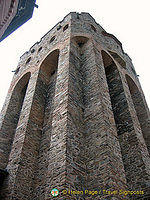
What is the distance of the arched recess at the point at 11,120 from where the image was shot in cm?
903

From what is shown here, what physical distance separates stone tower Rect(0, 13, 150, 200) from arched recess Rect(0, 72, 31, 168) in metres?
0.05

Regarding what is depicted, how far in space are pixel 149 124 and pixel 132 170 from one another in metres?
3.86

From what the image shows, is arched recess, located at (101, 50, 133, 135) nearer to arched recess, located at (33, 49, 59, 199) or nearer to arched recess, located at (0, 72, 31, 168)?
arched recess, located at (33, 49, 59, 199)

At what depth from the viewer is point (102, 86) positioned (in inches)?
310

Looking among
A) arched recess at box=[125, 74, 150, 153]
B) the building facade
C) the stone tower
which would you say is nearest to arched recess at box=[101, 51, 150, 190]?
the stone tower

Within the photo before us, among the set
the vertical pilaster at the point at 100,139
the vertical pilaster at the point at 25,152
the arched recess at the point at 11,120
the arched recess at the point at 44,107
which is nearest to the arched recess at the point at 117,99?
the vertical pilaster at the point at 100,139

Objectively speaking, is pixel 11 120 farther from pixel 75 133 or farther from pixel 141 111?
pixel 141 111

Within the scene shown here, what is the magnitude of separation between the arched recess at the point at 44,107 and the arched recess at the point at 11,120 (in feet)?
5.47

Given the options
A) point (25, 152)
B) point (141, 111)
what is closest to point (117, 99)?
point (141, 111)

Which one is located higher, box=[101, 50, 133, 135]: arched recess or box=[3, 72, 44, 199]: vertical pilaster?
box=[101, 50, 133, 135]: arched recess

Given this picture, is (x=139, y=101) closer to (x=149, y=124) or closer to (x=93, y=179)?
(x=149, y=124)

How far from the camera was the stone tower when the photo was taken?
17.6ft

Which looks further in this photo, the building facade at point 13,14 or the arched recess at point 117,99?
the arched recess at point 117,99

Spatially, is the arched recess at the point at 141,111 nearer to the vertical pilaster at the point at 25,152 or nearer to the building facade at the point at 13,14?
the vertical pilaster at the point at 25,152
